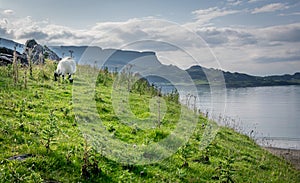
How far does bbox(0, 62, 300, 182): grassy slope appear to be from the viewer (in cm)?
862

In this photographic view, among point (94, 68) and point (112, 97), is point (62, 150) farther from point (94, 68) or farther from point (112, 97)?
point (94, 68)

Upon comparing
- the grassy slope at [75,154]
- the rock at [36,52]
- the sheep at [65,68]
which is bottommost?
the grassy slope at [75,154]

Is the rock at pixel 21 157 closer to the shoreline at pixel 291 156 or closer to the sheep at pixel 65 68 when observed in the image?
the shoreline at pixel 291 156

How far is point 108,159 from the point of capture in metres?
10.1

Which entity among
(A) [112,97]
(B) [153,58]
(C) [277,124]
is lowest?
(C) [277,124]

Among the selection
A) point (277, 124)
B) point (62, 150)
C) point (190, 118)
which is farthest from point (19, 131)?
point (277, 124)

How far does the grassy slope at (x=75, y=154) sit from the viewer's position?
8.62 meters

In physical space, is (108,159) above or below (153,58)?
below

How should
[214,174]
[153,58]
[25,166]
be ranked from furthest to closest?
[153,58]
[214,174]
[25,166]

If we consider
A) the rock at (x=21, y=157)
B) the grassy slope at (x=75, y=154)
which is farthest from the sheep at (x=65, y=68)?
the rock at (x=21, y=157)

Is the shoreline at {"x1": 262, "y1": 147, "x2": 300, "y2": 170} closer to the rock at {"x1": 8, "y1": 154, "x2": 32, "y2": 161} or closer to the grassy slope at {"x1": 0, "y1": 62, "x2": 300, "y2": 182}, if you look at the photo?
the grassy slope at {"x1": 0, "y1": 62, "x2": 300, "y2": 182}

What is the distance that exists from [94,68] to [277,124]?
80.4 feet

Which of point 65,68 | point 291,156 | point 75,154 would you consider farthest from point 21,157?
point 291,156

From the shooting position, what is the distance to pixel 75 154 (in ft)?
32.0
